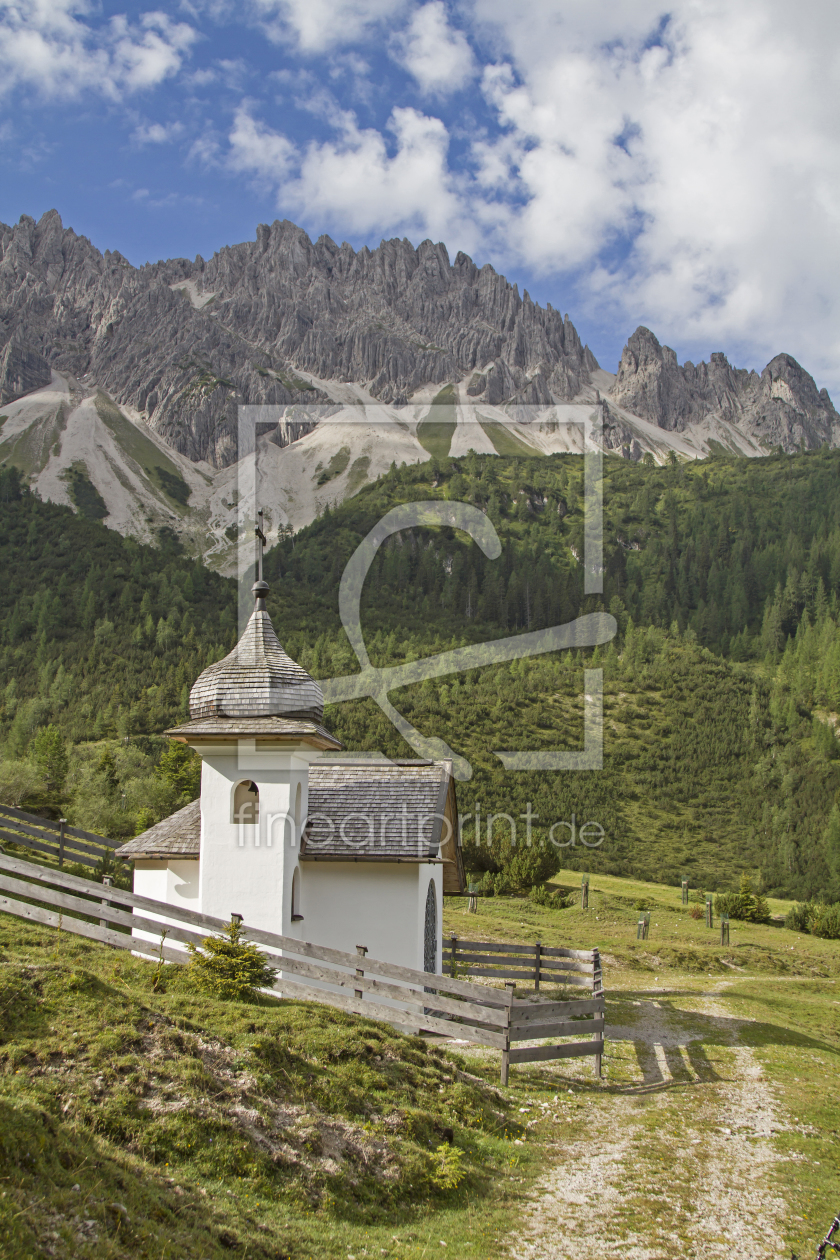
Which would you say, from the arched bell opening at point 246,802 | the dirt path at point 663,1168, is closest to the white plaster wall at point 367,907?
the arched bell opening at point 246,802

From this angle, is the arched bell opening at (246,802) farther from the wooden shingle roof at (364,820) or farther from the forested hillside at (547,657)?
the forested hillside at (547,657)

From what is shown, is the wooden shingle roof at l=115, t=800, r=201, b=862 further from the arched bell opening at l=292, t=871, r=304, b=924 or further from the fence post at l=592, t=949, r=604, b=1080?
the fence post at l=592, t=949, r=604, b=1080

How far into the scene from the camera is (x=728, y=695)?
109062 millimetres

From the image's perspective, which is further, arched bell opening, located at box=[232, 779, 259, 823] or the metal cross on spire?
the metal cross on spire

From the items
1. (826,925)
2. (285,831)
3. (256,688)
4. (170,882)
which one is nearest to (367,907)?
(285,831)

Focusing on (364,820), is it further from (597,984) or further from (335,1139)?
(335,1139)

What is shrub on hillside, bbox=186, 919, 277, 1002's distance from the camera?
11531mm

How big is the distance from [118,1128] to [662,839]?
76086 mm

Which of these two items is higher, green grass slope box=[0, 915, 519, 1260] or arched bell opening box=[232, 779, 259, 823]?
arched bell opening box=[232, 779, 259, 823]

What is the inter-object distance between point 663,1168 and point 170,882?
10829 millimetres

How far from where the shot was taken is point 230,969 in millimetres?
11789

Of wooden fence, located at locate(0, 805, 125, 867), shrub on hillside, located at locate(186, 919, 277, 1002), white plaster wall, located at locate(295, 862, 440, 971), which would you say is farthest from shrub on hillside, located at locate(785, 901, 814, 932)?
shrub on hillside, located at locate(186, 919, 277, 1002)

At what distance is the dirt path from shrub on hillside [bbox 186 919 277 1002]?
4.57 meters

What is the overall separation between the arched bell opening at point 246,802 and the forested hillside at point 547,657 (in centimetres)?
3053
